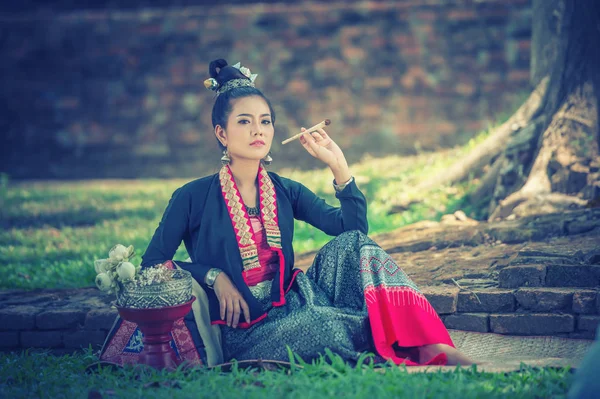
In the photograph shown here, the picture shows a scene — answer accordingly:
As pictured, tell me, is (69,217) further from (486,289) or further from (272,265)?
(486,289)

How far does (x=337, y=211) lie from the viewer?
3.64 meters

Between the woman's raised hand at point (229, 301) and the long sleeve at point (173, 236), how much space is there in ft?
0.33

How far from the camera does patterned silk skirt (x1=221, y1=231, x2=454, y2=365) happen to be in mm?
3248

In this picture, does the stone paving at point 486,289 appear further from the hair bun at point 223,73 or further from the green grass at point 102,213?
the hair bun at point 223,73

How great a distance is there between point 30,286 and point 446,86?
6.67m

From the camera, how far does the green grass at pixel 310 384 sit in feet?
9.04

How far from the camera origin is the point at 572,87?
19.5ft

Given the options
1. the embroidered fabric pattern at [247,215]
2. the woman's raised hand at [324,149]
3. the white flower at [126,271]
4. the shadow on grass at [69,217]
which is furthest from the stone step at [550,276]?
the shadow on grass at [69,217]

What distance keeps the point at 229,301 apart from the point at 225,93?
1.01m

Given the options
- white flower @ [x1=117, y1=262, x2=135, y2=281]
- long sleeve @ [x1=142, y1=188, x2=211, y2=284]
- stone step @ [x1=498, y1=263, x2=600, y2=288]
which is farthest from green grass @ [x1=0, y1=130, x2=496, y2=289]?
stone step @ [x1=498, y1=263, x2=600, y2=288]

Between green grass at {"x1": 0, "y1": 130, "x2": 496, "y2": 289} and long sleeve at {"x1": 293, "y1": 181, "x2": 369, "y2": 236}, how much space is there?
2.14 metres

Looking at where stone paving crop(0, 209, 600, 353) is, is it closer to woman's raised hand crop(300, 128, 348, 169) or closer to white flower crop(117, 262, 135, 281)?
woman's raised hand crop(300, 128, 348, 169)

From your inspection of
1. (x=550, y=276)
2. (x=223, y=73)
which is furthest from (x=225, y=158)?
(x=550, y=276)

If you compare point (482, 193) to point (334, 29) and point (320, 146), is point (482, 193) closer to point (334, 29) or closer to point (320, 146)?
point (320, 146)
